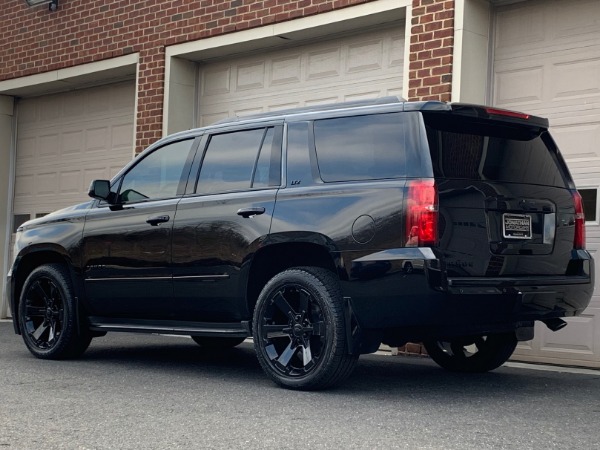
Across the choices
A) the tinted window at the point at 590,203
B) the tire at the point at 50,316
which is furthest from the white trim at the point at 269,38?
the tire at the point at 50,316

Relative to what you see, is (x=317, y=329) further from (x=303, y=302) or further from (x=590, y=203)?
(x=590, y=203)

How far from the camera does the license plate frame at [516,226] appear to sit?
6.36 meters

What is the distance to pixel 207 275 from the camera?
724cm

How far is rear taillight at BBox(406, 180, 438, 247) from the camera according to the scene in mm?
6012

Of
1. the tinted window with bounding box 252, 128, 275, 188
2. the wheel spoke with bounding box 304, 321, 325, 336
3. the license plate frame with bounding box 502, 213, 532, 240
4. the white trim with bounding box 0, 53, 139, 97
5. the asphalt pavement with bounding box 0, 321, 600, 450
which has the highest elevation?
the white trim with bounding box 0, 53, 139, 97

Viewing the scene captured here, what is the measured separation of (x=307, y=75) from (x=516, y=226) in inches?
219

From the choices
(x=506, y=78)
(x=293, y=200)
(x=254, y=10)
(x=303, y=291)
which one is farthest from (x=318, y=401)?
(x=254, y=10)

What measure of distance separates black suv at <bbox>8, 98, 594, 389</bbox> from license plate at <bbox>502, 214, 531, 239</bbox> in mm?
11

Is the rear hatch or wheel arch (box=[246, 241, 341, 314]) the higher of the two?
the rear hatch

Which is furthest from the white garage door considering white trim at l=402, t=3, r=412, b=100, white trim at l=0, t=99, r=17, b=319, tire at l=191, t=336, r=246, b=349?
white trim at l=402, t=3, r=412, b=100

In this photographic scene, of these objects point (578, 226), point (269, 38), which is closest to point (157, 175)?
point (578, 226)

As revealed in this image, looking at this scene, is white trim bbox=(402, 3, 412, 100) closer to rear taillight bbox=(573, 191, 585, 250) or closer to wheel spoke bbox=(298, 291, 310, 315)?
rear taillight bbox=(573, 191, 585, 250)

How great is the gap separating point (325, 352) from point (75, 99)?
9.60 meters

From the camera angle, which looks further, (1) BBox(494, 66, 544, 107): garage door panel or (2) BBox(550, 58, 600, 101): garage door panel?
(1) BBox(494, 66, 544, 107): garage door panel
